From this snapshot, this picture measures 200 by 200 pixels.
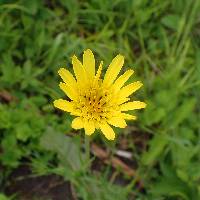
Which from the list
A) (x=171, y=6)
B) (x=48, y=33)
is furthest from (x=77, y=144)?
(x=171, y=6)

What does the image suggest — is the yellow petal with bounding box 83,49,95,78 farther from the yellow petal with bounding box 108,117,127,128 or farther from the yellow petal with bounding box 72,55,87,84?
the yellow petal with bounding box 108,117,127,128

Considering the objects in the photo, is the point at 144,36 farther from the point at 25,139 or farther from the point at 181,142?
the point at 25,139

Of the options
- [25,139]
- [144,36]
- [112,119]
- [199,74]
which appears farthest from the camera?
[144,36]

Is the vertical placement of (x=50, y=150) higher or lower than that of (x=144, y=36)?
lower

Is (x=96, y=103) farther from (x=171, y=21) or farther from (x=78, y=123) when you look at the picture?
(x=171, y=21)

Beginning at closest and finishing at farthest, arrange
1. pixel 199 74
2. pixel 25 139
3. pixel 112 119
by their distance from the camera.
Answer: pixel 112 119 → pixel 25 139 → pixel 199 74

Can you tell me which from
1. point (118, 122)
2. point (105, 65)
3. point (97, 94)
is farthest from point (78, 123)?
point (105, 65)

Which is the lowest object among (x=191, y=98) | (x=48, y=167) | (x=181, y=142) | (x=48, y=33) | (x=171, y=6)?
(x=48, y=167)

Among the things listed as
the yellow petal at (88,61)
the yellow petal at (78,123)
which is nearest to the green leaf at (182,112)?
the yellow petal at (88,61)
